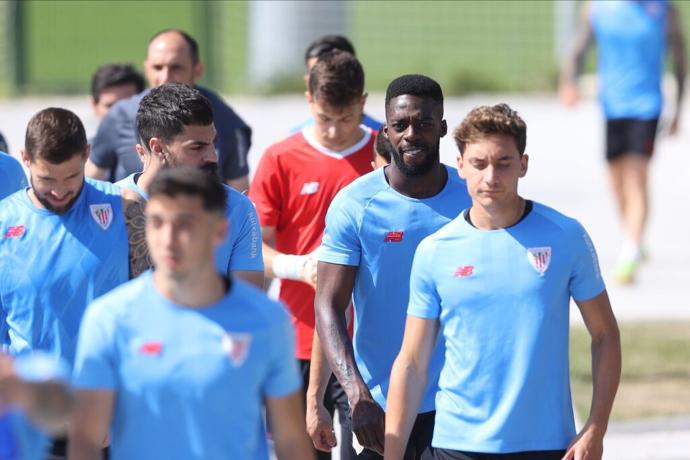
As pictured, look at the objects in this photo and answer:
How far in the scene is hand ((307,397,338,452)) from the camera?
6.04m

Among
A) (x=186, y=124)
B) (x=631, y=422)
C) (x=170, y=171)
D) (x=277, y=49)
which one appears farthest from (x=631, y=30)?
(x=277, y=49)

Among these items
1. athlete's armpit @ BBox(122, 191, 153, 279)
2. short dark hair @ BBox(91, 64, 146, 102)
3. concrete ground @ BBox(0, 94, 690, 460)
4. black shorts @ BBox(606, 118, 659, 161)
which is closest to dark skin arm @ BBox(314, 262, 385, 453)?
athlete's armpit @ BBox(122, 191, 153, 279)

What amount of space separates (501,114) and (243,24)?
972 inches

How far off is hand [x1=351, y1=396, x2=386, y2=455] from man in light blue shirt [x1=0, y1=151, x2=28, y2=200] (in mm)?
1841

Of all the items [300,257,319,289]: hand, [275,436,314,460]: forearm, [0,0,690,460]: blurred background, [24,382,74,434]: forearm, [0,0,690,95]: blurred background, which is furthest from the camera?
[0,0,690,95]: blurred background

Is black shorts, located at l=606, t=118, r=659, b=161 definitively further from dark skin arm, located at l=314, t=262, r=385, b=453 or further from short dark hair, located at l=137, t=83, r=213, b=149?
short dark hair, located at l=137, t=83, r=213, b=149

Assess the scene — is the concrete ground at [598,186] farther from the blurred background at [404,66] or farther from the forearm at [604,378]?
the forearm at [604,378]

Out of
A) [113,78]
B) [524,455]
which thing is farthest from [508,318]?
[113,78]

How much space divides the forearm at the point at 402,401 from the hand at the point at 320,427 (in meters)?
0.68

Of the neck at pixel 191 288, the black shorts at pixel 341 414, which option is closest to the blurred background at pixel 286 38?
the black shorts at pixel 341 414

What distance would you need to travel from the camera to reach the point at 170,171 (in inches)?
170

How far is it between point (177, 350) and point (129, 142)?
3.88 metres

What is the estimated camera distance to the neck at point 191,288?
4207 millimetres

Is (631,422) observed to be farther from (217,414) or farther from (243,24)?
(243,24)
